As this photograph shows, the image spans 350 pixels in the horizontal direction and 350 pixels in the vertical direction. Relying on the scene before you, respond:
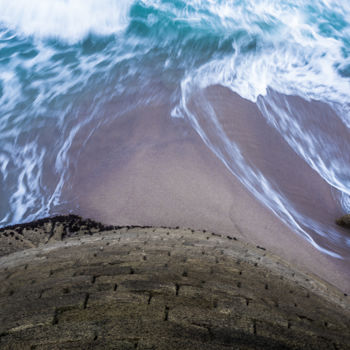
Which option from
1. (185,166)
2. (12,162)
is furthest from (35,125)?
(185,166)

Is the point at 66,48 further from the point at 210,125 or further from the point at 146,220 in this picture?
the point at 146,220

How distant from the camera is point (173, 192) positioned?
17.0ft

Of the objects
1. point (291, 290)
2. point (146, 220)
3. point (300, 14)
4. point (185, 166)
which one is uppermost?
point (300, 14)

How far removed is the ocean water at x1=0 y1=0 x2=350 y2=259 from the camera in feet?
19.2

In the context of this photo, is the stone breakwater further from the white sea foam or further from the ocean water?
the white sea foam

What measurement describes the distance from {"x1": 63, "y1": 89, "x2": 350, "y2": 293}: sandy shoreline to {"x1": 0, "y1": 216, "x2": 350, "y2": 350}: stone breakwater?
1.23 meters

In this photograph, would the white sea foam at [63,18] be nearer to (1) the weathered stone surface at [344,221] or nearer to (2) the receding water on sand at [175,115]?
(2) the receding water on sand at [175,115]

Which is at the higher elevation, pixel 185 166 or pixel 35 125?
pixel 185 166

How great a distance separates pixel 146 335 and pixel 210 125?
5.34 m

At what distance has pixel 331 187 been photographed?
614 centimetres

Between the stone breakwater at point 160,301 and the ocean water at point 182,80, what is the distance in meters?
2.22

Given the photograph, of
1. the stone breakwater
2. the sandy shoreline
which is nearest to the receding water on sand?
the sandy shoreline

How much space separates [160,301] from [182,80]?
278 inches

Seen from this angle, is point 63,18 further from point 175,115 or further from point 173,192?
point 173,192
